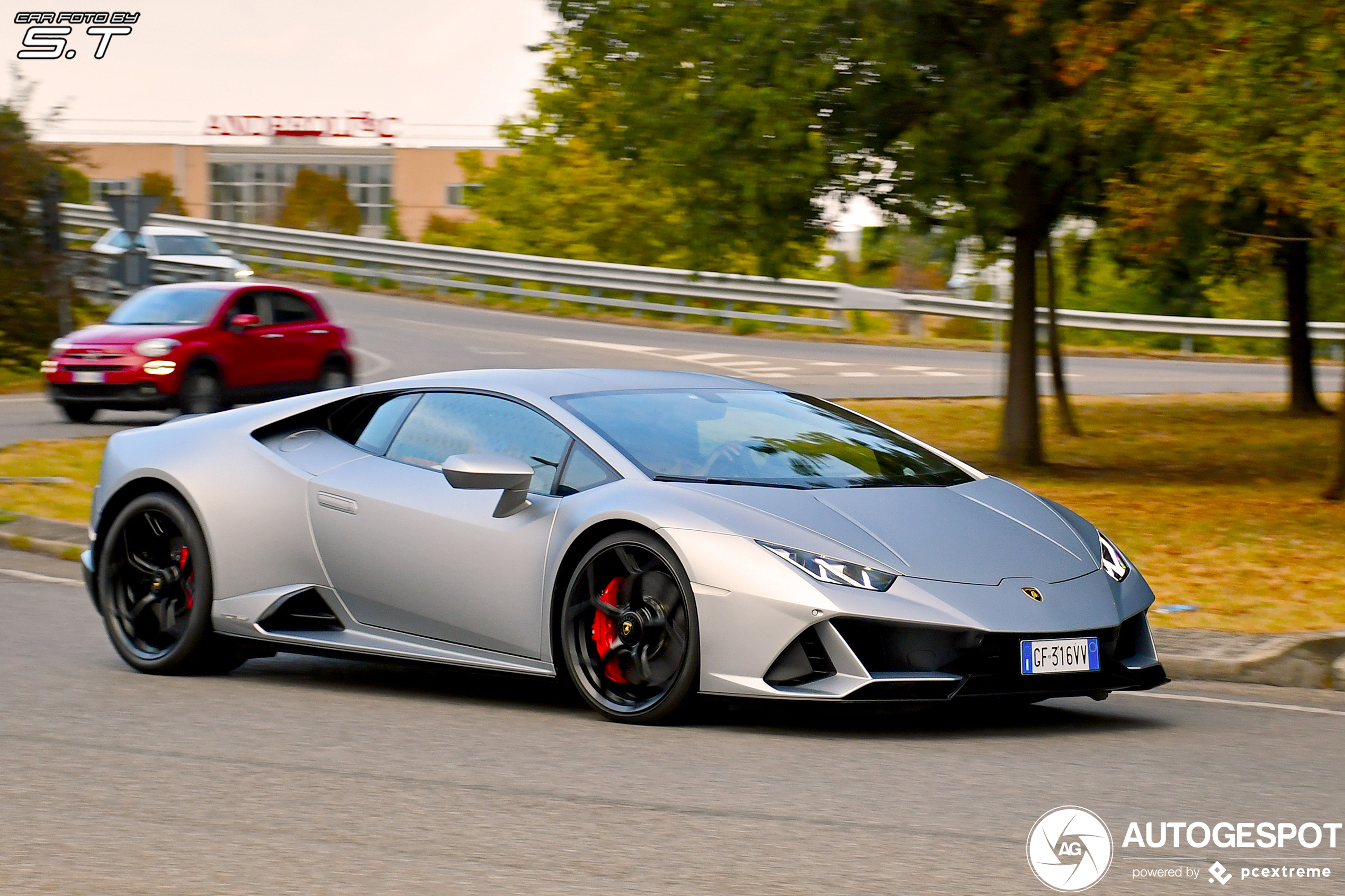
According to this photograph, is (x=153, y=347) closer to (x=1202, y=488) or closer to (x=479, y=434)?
(x=1202, y=488)

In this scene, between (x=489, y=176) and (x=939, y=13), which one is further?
(x=489, y=176)

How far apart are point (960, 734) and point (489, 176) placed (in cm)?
5607

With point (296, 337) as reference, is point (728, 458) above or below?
below

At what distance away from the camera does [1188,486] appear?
17.3 metres

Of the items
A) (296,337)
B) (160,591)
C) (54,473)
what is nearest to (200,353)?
(296,337)

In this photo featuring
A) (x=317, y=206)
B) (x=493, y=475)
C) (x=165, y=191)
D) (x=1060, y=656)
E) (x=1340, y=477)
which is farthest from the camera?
(x=165, y=191)

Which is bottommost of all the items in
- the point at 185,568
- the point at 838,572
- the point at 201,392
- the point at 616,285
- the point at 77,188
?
the point at 185,568

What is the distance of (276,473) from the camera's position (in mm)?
7508

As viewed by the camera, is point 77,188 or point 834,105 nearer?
point 834,105

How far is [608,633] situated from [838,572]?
90cm

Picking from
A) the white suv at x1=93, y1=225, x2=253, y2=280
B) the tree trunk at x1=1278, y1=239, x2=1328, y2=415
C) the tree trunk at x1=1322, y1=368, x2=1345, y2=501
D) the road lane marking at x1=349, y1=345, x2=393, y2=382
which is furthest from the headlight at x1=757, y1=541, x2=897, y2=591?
Answer: the white suv at x1=93, y1=225, x2=253, y2=280

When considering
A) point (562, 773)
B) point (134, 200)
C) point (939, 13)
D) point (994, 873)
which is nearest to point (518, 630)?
point (562, 773)

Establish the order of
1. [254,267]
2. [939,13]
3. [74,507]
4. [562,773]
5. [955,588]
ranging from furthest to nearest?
[254,267] < [939,13] < [74,507] < [955,588] < [562,773]

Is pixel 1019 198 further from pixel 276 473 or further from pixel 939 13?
pixel 276 473
